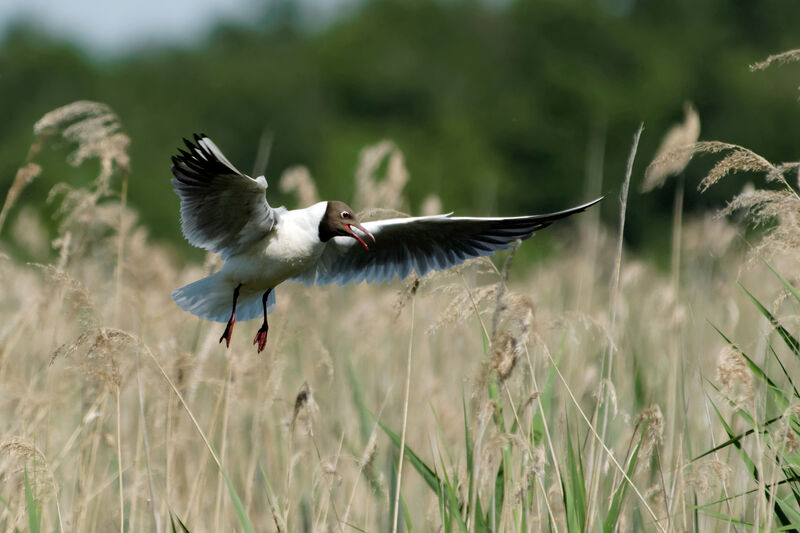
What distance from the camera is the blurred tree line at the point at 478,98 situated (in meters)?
34.0

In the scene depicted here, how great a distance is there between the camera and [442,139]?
40.9 meters

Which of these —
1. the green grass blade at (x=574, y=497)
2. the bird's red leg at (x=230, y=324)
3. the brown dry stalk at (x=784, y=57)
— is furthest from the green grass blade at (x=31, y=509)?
the brown dry stalk at (x=784, y=57)

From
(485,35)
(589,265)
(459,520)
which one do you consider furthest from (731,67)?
(459,520)

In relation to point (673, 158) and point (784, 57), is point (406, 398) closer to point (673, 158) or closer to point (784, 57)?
point (673, 158)

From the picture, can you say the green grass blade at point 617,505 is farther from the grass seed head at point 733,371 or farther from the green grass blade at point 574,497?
the grass seed head at point 733,371

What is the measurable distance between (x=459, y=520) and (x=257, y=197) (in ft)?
4.88

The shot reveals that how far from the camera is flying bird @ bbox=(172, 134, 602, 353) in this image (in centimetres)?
390

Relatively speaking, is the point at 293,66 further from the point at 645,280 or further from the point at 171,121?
the point at 645,280

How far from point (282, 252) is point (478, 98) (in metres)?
44.4

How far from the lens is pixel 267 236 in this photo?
4.17m

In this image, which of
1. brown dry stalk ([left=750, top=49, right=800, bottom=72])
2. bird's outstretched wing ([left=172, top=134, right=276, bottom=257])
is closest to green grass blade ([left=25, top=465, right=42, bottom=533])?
bird's outstretched wing ([left=172, top=134, right=276, bottom=257])

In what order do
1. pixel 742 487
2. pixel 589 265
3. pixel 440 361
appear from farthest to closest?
1. pixel 440 361
2. pixel 589 265
3. pixel 742 487

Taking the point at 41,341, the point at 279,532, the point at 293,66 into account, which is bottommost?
the point at 279,532

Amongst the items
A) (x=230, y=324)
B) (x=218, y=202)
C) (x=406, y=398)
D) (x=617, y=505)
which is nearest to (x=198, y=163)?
(x=218, y=202)
